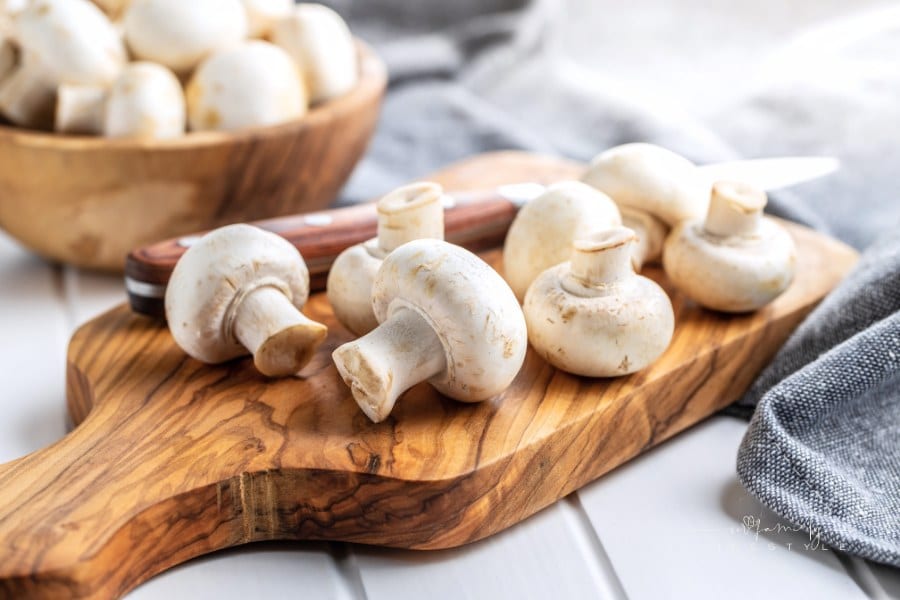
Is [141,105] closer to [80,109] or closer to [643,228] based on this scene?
[80,109]

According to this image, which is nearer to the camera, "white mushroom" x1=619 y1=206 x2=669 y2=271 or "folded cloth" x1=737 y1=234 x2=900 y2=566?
"folded cloth" x1=737 y1=234 x2=900 y2=566

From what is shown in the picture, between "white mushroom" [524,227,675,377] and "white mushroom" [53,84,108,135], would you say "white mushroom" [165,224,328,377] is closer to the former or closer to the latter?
"white mushroom" [524,227,675,377]

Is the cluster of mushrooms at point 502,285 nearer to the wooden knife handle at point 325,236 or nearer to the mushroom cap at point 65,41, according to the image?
the wooden knife handle at point 325,236

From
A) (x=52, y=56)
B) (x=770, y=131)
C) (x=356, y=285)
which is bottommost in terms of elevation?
(x=770, y=131)

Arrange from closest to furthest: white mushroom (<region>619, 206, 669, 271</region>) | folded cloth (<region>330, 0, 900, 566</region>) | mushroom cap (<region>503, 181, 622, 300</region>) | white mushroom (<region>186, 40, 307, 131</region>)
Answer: folded cloth (<region>330, 0, 900, 566</region>)
mushroom cap (<region>503, 181, 622, 300</region>)
white mushroom (<region>619, 206, 669, 271</region>)
white mushroom (<region>186, 40, 307, 131</region>)

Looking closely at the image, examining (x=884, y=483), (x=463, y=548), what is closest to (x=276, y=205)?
(x=463, y=548)

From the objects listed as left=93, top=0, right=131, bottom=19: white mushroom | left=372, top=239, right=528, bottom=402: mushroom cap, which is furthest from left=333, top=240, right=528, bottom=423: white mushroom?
left=93, top=0, right=131, bottom=19: white mushroom

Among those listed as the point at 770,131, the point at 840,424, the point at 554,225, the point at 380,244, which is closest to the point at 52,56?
the point at 380,244
